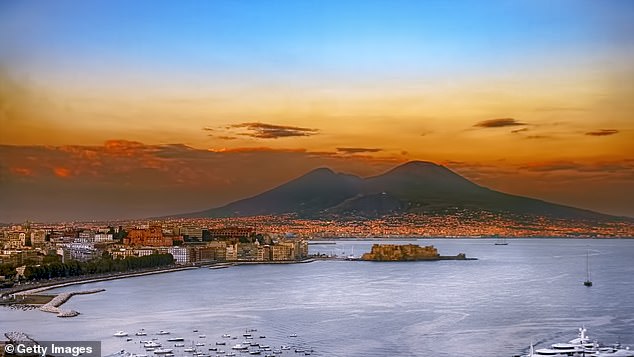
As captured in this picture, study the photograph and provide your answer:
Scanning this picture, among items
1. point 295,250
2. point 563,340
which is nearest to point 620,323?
point 563,340

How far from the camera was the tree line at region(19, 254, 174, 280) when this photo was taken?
17.1 m

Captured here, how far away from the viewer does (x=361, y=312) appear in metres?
12.1

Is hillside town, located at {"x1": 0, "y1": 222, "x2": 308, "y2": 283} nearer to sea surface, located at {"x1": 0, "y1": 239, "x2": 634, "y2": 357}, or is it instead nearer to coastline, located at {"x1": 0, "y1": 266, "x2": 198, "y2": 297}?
coastline, located at {"x1": 0, "y1": 266, "x2": 198, "y2": 297}

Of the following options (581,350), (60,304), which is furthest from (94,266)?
(581,350)

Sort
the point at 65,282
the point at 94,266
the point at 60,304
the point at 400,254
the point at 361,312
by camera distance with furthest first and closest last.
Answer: the point at 400,254, the point at 94,266, the point at 65,282, the point at 60,304, the point at 361,312

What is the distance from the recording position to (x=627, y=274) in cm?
2005

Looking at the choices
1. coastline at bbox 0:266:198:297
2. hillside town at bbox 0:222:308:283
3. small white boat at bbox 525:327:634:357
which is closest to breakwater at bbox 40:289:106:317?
coastline at bbox 0:266:198:297

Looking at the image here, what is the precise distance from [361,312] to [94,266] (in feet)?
29.8

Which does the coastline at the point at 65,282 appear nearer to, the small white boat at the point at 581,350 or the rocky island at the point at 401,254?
the rocky island at the point at 401,254

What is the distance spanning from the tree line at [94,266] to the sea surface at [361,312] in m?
0.99

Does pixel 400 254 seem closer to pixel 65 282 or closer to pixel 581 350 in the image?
pixel 65 282

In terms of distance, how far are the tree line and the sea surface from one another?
991 millimetres

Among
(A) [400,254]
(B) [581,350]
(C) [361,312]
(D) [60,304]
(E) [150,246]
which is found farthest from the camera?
(A) [400,254]

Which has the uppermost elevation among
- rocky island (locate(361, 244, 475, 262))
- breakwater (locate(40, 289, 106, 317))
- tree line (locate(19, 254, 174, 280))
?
tree line (locate(19, 254, 174, 280))
